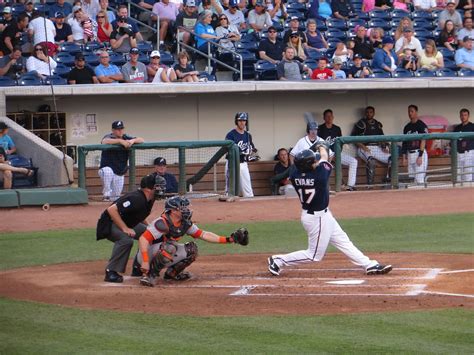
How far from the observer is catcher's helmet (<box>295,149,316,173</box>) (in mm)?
11008

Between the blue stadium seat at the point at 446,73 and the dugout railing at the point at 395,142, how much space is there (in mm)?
3446

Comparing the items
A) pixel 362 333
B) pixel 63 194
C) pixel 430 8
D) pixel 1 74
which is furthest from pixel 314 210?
pixel 430 8

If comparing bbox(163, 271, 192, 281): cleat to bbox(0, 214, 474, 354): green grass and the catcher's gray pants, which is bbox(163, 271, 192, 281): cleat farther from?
bbox(0, 214, 474, 354): green grass

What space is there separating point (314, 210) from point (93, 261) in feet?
10.5

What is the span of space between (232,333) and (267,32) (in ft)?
44.9

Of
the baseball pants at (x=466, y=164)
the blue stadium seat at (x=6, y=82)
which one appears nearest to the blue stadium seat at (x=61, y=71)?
the blue stadium seat at (x=6, y=82)

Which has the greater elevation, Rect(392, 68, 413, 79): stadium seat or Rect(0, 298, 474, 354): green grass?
Rect(392, 68, 413, 79): stadium seat

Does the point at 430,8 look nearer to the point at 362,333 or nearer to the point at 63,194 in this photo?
the point at 63,194

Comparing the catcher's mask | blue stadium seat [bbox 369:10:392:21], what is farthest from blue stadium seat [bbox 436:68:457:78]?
the catcher's mask

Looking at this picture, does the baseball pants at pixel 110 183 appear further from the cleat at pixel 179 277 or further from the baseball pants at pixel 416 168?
the cleat at pixel 179 277

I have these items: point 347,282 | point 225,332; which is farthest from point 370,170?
point 225,332

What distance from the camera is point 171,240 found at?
36.3ft

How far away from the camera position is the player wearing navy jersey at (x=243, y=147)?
18.3 meters

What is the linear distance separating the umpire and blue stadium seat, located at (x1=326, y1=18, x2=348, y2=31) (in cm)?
1277
